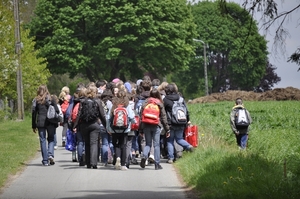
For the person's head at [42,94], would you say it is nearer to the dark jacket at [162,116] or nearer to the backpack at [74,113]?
the backpack at [74,113]

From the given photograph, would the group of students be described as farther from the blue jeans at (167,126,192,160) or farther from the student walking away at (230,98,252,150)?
the student walking away at (230,98,252,150)

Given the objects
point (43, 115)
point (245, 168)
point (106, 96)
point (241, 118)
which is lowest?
point (245, 168)

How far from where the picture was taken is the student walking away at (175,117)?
1970 centimetres

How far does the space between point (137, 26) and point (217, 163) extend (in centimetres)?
4771

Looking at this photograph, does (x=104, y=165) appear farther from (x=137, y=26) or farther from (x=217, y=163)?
(x=137, y=26)

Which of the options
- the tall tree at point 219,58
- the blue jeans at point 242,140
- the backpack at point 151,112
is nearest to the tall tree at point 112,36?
the tall tree at point 219,58

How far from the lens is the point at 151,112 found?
61.4 feet

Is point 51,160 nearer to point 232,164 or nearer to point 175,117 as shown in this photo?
point 175,117

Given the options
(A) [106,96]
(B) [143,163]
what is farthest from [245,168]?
(A) [106,96]

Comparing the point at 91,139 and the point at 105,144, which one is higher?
the point at 91,139

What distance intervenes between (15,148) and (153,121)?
724cm

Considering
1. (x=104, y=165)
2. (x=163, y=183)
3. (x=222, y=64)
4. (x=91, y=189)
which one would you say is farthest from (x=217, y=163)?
(x=222, y=64)

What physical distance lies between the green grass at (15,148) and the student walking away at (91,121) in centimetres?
158

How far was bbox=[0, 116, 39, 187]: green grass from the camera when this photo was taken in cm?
1865
